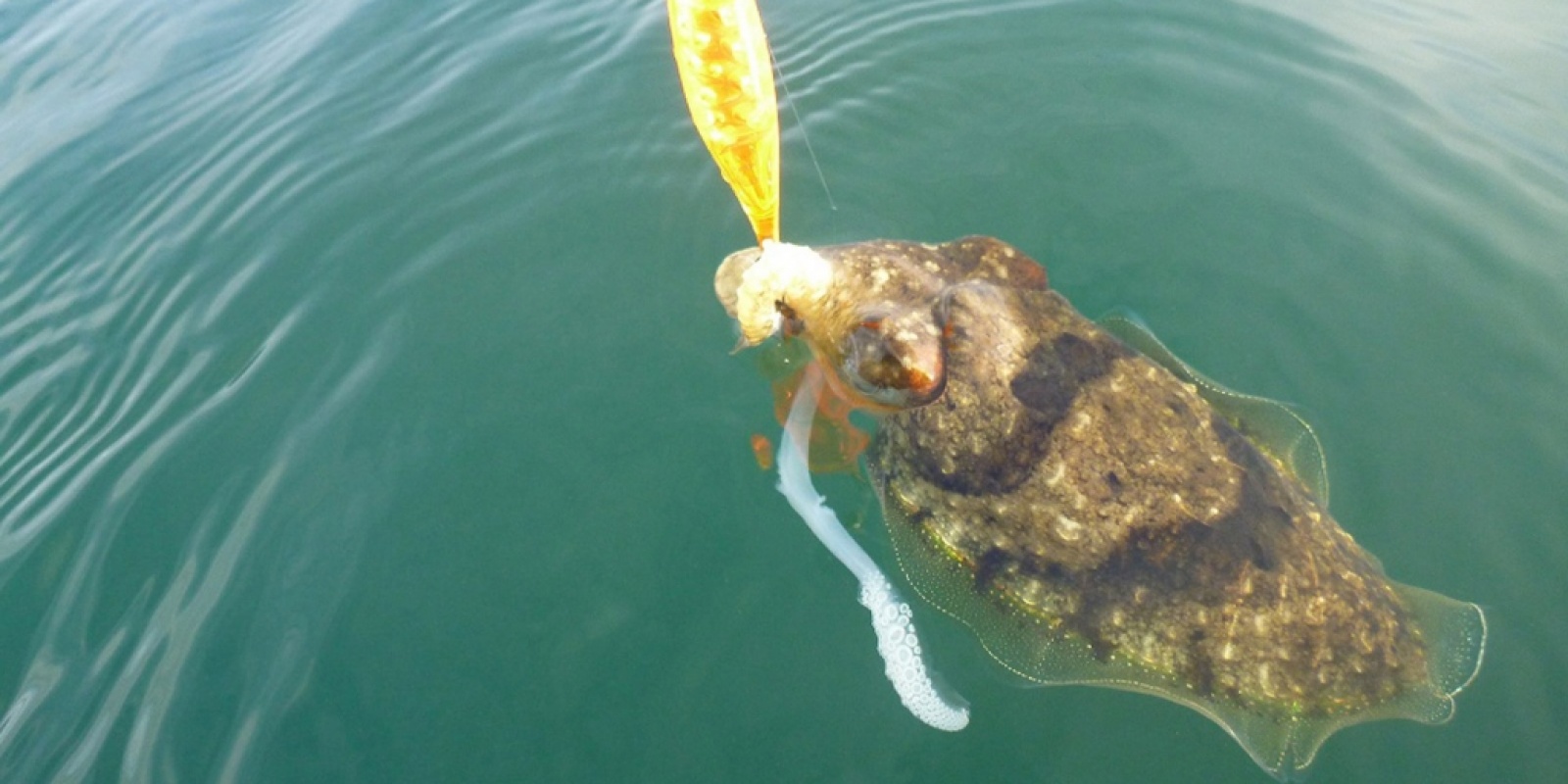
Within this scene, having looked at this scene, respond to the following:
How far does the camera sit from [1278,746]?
3672 mm

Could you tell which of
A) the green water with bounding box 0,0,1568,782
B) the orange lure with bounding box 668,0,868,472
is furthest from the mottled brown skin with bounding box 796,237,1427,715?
the orange lure with bounding box 668,0,868,472

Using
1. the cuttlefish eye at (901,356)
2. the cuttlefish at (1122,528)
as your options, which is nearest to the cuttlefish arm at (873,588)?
the cuttlefish at (1122,528)

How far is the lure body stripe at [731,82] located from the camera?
11.4 ft

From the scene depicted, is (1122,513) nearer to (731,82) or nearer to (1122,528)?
(1122,528)

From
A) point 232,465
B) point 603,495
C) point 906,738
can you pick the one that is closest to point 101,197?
point 232,465

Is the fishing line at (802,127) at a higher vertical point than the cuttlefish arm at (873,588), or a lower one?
higher

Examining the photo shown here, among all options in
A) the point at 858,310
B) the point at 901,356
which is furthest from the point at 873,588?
the point at 858,310

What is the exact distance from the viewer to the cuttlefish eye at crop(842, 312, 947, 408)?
12.9 feet

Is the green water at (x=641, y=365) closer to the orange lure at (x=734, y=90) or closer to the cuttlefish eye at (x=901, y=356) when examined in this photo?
the cuttlefish eye at (x=901, y=356)

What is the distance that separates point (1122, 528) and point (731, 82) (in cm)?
259

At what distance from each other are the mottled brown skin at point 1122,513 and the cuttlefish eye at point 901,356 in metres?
0.01

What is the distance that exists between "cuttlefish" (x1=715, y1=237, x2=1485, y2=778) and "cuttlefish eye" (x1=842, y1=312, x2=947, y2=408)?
11 millimetres

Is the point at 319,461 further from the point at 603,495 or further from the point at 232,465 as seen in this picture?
the point at 603,495

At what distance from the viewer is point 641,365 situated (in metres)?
5.55
